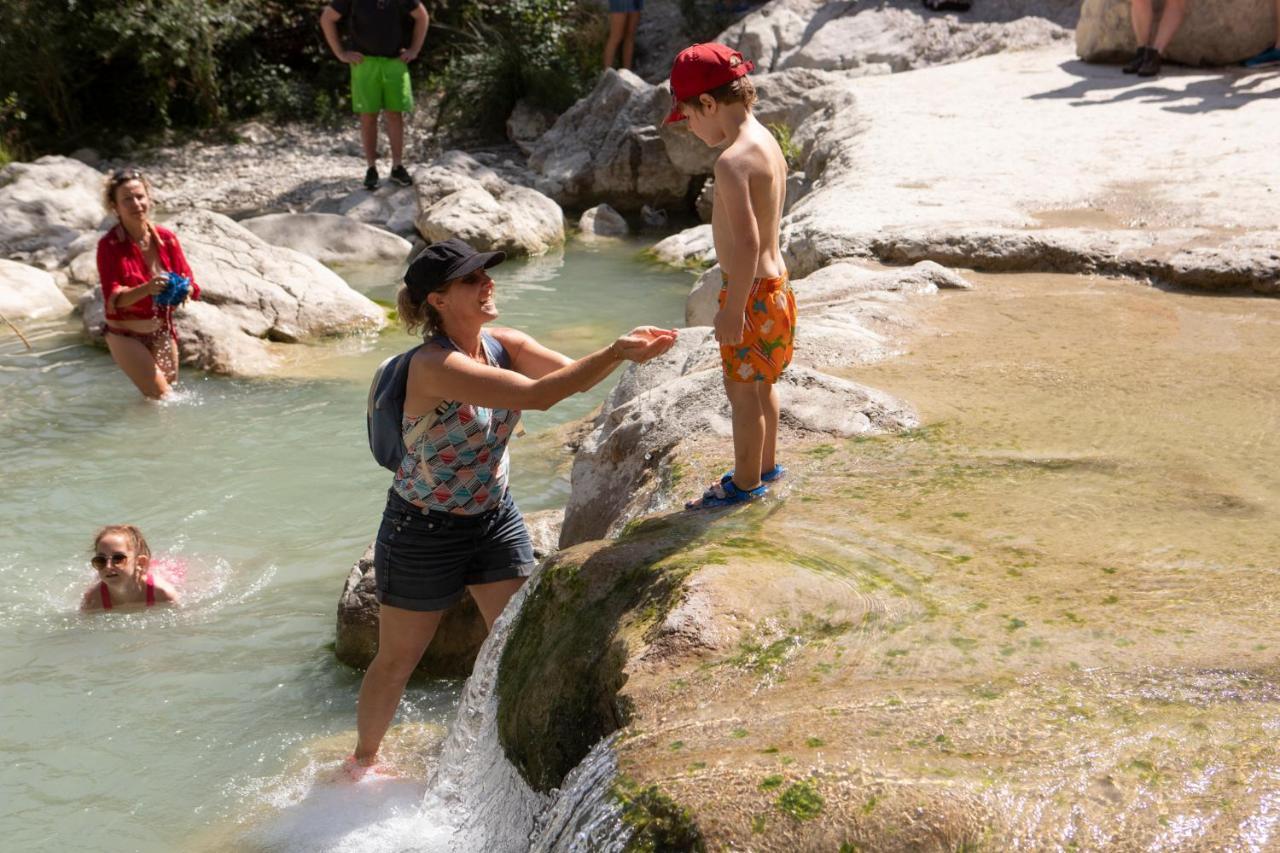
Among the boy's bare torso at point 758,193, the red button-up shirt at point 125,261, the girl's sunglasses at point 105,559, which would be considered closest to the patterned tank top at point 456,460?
the boy's bare torso at point 758,193

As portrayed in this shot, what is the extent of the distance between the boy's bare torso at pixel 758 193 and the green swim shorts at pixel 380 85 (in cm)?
1128

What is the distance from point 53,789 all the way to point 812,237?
4751 millimetres

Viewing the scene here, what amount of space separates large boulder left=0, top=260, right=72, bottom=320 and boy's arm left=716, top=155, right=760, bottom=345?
8882 millimetres

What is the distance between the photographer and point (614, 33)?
17.2 m

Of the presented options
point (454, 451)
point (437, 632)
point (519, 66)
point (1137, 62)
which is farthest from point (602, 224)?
point (454, 451)

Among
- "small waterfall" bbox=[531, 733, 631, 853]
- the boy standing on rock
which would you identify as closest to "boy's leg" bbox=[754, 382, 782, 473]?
the boy standing on rock

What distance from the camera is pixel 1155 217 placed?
25.7 ft

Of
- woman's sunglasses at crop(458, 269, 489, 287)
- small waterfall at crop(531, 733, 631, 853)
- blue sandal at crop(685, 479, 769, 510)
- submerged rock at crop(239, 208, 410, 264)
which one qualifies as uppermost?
woman's sunglasses at crop(458, 269, 489, 287)

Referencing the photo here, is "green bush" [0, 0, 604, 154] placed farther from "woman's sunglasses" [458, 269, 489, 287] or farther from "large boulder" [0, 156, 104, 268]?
"woman's sunglasses" [458, 269, 489, 287]

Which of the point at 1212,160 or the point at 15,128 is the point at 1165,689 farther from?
the point at 15,128

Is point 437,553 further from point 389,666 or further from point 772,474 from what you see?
point 772,474

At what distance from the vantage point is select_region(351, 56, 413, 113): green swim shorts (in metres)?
14.5

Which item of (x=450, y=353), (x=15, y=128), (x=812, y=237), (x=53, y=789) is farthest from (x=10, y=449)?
(x=15, y=128)

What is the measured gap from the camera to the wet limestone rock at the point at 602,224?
580 inches
